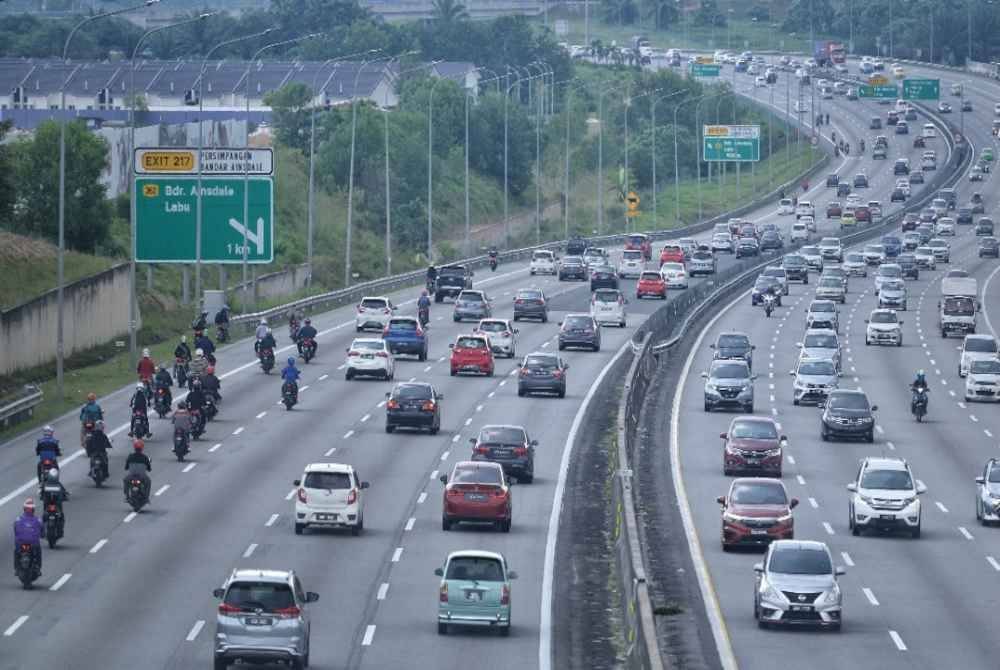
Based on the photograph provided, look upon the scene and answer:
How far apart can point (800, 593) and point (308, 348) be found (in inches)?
1616

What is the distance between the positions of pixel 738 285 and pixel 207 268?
26907 millimetres

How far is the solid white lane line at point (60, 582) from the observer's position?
34844mm

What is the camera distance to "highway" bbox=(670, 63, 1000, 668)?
32219mm

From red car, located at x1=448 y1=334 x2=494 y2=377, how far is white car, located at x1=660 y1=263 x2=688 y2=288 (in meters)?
38.6

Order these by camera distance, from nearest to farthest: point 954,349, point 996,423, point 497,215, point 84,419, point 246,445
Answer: point 84,419 → point 246,445 → point 996,423 → point 954,349 → point 497,215

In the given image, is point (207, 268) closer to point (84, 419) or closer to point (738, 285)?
point (738, 285)

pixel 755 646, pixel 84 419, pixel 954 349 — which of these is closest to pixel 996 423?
pixel 954 349

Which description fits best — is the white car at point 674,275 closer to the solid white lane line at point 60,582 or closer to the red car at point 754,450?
the red car at point 754,450

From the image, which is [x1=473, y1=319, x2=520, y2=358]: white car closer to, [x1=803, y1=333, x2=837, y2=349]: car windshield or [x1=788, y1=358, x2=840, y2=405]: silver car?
[x1=803, y1=333, x2=837, y2=349]: car windshield

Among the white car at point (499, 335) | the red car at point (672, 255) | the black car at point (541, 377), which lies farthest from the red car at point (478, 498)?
the red car at point (672, 255)

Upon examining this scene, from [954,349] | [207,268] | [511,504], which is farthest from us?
[207,268]

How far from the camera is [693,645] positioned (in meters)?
31.3

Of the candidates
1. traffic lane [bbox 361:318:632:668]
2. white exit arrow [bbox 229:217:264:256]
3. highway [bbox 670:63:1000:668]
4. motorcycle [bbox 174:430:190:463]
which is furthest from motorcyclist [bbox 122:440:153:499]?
white exit arrow [bbox 229:217:264:256]

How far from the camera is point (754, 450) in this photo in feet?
169
